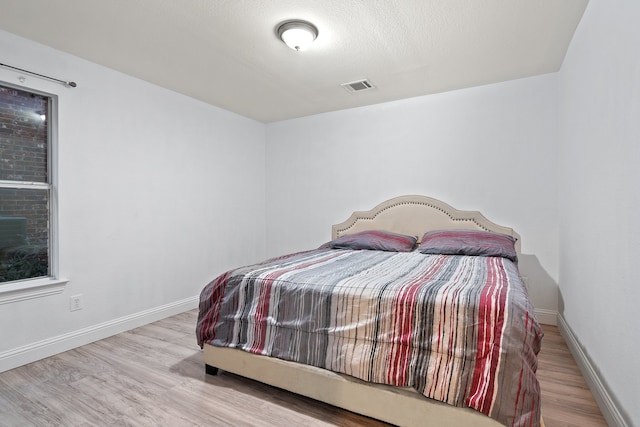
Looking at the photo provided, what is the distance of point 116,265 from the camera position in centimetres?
301

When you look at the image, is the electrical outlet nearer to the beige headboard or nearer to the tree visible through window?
the tree visible through window

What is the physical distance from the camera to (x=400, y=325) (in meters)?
1.59

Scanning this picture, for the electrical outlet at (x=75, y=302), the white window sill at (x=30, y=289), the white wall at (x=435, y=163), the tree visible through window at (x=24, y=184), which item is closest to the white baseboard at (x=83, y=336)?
the electrical outlet at (x=75, y=302)

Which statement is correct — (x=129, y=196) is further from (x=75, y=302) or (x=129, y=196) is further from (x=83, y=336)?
(x=83, y=336)

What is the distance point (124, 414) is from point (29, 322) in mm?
1282

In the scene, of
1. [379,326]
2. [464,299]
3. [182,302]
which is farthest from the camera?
[182,302]

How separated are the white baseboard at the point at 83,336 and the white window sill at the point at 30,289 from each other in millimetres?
346

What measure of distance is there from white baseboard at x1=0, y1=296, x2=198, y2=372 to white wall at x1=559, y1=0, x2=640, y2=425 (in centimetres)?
349

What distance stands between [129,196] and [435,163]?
310cm

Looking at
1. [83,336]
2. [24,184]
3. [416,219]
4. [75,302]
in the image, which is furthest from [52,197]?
[416,219]

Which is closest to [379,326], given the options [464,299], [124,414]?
[464,299]

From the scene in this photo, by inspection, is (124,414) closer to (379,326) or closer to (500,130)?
(379,326)

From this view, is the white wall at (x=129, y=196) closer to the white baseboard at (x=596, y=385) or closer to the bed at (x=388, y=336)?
the bed at (x=388, y=336)

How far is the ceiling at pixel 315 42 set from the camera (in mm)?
2070
